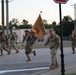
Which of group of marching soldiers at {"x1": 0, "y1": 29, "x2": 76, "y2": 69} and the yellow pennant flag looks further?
the yellow pennant flag

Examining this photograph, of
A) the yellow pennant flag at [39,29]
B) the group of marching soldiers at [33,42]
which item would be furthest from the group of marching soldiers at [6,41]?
the yellow pennant flag at [39,29]

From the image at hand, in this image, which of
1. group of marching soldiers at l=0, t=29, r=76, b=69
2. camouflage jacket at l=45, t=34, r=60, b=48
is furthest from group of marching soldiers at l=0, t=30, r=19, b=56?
camouflage jacket at l=45, t=34, r=60, b=48

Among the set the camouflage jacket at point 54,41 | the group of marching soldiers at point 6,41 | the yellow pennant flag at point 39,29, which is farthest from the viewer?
the group of marching soldiers at point 6,41

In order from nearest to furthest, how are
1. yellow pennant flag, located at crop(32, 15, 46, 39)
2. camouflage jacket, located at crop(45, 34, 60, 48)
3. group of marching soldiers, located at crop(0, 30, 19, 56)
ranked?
camouflage jacket, located at crop(45, 34, 60, 48)
yellow pennant flag, located at crop(32, 15, 46, 39)
group of marching soldiers, located at crop(0, 30, 19, 56)

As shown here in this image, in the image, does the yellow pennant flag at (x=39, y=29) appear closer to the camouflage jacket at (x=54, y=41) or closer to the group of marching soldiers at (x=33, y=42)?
the group of marching soldiers at (x=33, y=42)

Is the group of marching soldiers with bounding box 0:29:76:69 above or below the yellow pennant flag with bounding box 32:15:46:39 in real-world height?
below

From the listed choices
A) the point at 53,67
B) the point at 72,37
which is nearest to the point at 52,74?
the point at 53,67

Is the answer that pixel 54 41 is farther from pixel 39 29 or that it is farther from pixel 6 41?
pixel 6 41

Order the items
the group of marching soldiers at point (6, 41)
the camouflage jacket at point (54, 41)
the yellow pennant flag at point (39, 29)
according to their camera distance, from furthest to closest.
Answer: the group of marching soldiers at point (6, 41) < the yellow pennant flag at point (39, 29) < the camouflage jacket at point (54, 41)

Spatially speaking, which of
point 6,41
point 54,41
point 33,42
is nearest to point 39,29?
point 6,41

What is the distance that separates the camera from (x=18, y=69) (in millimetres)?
15195

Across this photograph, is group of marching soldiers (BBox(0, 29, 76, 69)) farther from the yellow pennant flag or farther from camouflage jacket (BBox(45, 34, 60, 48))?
the yellow pennant flag

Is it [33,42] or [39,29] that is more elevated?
[39,29]

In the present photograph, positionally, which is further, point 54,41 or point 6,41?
point 6,41
